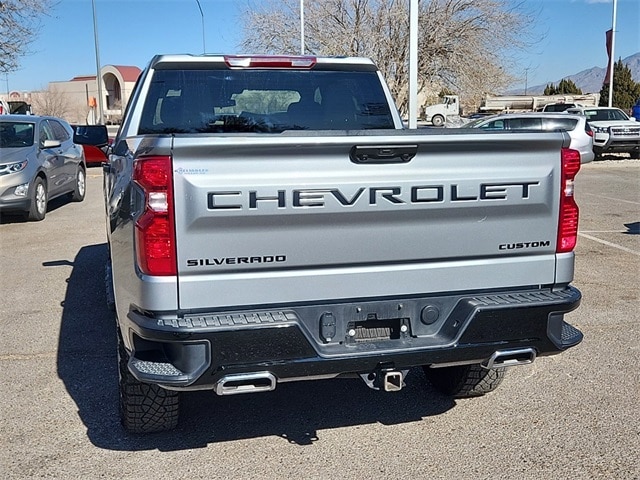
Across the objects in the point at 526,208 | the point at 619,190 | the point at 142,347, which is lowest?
the point at 619,190

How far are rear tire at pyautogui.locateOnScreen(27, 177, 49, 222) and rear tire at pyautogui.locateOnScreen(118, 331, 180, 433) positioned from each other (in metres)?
8.34

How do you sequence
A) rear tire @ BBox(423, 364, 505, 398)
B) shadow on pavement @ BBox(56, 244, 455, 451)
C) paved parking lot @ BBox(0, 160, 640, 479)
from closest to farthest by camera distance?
1. paved parking lot @ BBox(0, 160, 640, 479)
2. shadow on pavement @ BBox(56, 244, 455, 451)
3. rear tire @ BBox(423, 364, 505, 398)

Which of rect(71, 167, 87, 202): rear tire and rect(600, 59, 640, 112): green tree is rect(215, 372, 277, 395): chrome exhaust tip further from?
rect(600, 59, 640, 112): green tree

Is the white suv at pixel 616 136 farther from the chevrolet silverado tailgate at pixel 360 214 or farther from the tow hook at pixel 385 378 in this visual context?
the tow hook at pixel 385 378

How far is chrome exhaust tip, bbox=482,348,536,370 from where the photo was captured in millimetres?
3369

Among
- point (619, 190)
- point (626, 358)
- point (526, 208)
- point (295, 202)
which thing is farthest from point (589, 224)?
point (295, 202)

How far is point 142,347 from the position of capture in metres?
3.20

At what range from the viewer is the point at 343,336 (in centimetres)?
324

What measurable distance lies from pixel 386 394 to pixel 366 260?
1.52m

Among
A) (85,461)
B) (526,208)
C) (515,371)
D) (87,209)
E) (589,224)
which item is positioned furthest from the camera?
(87,209)

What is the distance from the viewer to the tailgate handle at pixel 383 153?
10.2 feet

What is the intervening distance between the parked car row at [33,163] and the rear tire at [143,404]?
7.04m

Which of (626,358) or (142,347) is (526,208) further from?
(626,358)

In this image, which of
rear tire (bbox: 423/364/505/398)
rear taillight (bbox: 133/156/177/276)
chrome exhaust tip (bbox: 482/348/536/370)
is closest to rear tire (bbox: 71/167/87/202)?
rear tire (bbox: 423/364/505/398)
